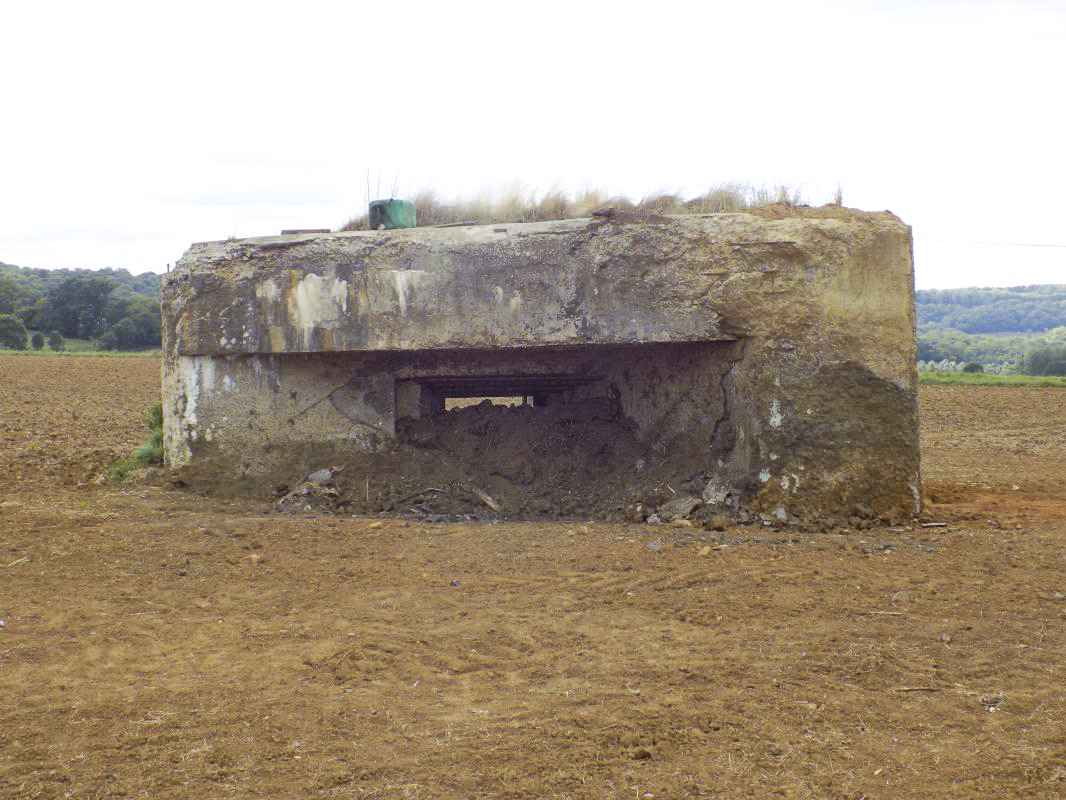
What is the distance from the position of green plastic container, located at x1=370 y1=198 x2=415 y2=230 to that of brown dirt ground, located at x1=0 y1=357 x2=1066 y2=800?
205 centimetres

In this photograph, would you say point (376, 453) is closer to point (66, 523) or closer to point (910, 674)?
point (66, 523)

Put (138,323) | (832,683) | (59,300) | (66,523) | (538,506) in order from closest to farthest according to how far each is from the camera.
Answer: (832,683) < (66,523) < (538,506) < (138,323) < (59,300)

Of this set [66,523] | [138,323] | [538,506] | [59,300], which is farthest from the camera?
[59,300]

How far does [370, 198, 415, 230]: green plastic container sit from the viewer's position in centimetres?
721

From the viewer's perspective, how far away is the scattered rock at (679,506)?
21.1 ft

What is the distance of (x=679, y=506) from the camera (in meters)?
6.48

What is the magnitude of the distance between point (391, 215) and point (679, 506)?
2723 mm

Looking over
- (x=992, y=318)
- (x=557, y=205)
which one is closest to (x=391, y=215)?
(x=557, y=205)

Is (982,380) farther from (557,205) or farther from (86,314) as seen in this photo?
(86,314)

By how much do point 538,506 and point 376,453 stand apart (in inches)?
45.3

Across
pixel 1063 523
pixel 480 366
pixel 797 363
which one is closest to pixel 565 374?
pixel 480 366

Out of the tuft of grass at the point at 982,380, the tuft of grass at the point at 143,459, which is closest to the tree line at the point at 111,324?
the tuft of grass at the point at 982,380

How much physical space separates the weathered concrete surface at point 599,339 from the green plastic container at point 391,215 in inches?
14.9

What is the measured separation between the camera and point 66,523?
614 cm
